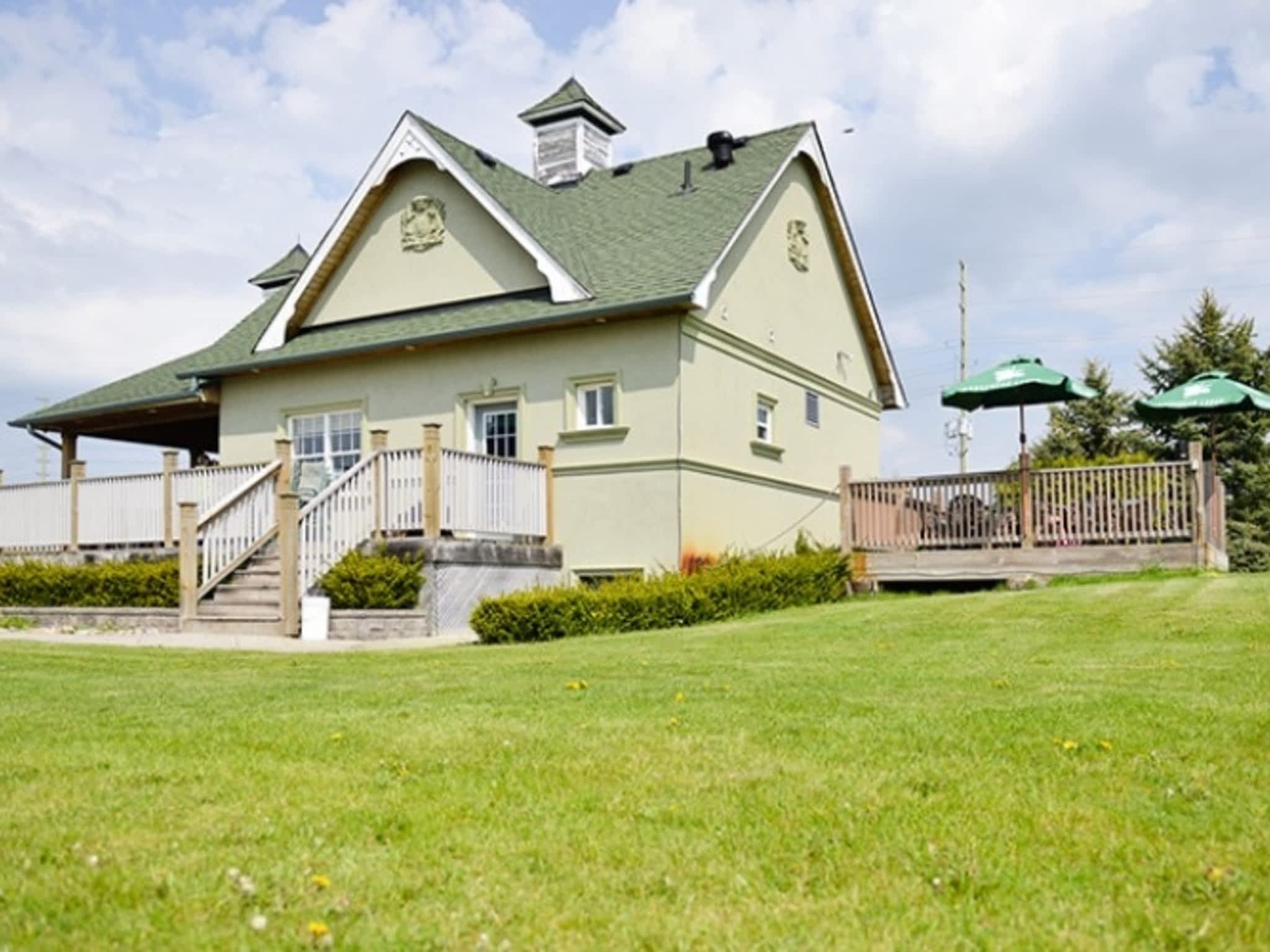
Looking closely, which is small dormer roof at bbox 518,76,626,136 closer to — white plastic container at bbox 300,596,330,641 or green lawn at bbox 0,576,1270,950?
white plastic container at bbox 300,596,330,641

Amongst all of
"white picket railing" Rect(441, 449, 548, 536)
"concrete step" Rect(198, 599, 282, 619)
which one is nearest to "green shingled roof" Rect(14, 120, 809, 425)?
"white picket railing" Rect(441, 449, 548, 536)

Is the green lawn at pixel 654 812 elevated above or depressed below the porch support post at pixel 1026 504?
below

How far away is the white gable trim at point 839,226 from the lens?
17875mm

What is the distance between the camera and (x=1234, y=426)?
39.0 m

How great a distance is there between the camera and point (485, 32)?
12766 mm

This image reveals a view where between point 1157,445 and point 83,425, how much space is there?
107 feet

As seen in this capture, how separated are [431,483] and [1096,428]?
32.2 meters

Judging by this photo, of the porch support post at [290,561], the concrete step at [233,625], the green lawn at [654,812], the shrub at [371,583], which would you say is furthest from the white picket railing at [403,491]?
the green lawn at [654,812]

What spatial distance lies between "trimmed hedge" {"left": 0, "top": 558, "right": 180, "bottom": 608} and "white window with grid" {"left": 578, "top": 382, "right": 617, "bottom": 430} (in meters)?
6.34

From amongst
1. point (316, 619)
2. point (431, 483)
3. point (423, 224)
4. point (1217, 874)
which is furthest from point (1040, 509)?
point (1217, 874)

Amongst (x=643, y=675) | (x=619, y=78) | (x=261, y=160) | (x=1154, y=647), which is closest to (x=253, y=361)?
(x=261, y=160)

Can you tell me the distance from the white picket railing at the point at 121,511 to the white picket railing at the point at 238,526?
306cm

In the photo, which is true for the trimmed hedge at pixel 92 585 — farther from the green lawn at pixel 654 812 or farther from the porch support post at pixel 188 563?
the green lawn at pixel 654 812

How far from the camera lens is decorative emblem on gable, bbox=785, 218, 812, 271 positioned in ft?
72.5
